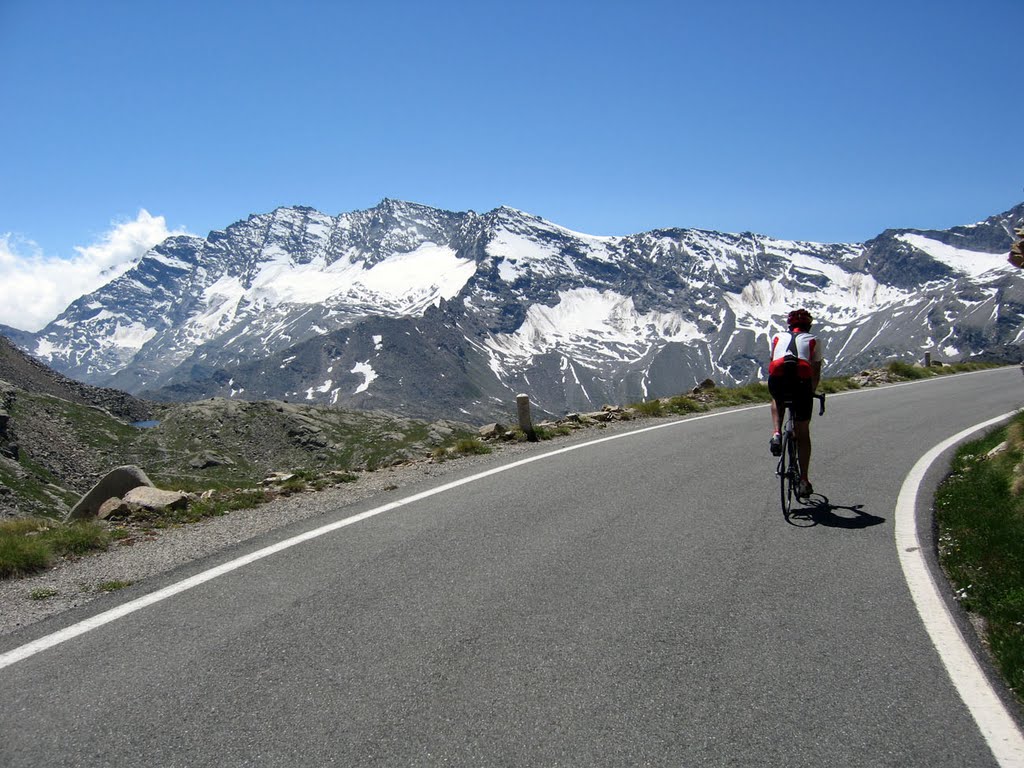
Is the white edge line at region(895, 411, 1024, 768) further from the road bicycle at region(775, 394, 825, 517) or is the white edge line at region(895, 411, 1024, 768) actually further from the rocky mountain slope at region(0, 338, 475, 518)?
the rocky mountain slope at region(0, 338, 475, 518)

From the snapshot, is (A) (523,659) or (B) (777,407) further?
(B) (777,407)

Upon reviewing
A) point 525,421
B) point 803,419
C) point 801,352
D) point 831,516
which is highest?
point 801,352

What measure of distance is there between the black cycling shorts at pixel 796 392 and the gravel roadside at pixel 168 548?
5398 mm

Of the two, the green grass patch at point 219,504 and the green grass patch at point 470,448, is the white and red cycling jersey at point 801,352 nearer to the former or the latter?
the green grass patch at point 470,448

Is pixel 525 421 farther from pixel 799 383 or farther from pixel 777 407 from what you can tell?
pixel 799 383

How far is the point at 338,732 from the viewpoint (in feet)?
13.3

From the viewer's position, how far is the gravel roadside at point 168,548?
6.33 meters

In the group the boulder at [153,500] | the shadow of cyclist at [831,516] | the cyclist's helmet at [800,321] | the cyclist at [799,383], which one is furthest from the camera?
the boulder at [153,500]

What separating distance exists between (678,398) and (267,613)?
60.8ft

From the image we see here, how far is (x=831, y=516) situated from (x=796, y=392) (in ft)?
5.11

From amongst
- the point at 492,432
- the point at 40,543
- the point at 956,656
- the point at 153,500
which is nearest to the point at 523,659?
the point at 956,656

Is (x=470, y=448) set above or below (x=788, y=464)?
below

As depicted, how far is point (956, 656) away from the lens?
4.92 m

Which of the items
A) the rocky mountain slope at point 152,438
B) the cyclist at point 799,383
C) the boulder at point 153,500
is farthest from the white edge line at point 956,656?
the rocky mountain slope at point 152,438
